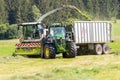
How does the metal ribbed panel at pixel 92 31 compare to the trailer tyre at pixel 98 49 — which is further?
the trailer tyre at pixel 98 49

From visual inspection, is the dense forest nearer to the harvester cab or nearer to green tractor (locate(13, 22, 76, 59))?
the harvester cab

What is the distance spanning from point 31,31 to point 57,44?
2294 millimetres

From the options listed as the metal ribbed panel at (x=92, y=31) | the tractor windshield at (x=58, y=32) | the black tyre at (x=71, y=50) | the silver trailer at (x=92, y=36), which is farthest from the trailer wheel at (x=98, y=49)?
the black tyre at (x=71, y=50)

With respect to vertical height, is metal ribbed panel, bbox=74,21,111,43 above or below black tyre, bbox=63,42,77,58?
above

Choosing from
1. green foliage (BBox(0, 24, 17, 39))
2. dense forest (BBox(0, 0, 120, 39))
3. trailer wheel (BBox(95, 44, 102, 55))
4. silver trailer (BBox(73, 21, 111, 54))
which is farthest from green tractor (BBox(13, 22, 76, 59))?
green foliage (BBox(0, 24, 17, 39))

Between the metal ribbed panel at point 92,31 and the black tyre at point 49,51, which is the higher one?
the metal ribbed panel at point 92,31

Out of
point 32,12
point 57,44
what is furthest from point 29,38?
point 32,12

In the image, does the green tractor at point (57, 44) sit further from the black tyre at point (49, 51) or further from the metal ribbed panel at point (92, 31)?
the metal ribbed panel at point (92, 31)

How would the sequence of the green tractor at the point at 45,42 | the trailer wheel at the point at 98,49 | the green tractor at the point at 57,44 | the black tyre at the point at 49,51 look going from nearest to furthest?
the black tyre at the point at 49,51
the green tractor at the point at 57,44
the green tractor at the point at 45,42
the trailer wheel at the point at 98,49

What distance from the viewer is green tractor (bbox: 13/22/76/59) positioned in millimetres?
29547

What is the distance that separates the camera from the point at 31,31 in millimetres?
31094

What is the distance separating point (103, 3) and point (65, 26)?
138652 millimetres

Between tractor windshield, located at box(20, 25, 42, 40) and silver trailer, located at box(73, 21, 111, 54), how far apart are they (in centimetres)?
291

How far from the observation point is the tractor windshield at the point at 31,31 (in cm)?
3061
